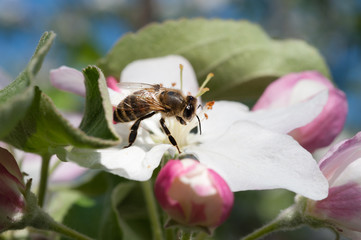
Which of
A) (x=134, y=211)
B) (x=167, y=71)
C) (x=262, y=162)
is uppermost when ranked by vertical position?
(x=167, y=71)

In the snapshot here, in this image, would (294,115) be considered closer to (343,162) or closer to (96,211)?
(343,162)

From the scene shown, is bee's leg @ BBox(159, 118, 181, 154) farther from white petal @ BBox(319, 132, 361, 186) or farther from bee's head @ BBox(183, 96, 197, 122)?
white petal @ BBox(319, 132, 361, 186)

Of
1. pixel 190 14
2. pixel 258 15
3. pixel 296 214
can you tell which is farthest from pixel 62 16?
pixel 296 214

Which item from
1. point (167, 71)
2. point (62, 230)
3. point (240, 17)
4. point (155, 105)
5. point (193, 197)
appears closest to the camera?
point (193, 197)

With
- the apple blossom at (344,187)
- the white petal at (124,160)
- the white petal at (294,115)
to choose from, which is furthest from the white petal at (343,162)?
the white petal at (124,160)

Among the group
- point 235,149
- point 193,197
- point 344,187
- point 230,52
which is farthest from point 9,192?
point 230,52

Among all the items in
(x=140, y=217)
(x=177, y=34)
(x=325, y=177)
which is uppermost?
(x=177, y=34)

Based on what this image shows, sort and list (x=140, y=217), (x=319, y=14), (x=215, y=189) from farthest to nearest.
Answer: (x=319, y=14)
(x=140, y=217)
(x=215, y=189)

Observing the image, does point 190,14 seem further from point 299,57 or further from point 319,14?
point 299,57
